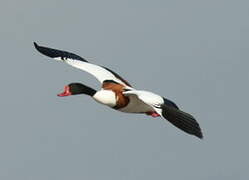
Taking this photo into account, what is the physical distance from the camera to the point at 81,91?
26.5m

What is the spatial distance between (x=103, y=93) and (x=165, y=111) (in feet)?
10.5

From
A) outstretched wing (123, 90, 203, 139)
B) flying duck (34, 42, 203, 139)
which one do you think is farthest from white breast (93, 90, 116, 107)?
outstretched wing (123, 90, 203, 139)

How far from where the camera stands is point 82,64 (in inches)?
1136

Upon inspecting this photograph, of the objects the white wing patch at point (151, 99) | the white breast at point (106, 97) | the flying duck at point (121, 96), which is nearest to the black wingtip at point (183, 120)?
the flying duck at point (121, 96)

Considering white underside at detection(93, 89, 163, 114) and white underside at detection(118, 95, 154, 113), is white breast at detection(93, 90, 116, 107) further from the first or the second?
white underside at detection(118, 95, 154, 113)

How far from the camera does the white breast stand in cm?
2600

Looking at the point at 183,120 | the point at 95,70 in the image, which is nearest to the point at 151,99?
the point at 183,120

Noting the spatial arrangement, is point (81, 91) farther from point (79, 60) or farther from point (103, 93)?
point (79, 60)

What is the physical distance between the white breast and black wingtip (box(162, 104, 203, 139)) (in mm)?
2772

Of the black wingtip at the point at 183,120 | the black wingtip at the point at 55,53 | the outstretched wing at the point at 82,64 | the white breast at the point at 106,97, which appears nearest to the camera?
the black wingtip at the point at 183,120

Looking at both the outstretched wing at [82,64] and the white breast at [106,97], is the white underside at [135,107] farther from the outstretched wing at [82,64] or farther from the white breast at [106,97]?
the outstretched wing at [82,64]

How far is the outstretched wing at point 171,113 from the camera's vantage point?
875 inches

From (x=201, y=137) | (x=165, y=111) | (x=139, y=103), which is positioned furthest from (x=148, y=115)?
(x=201, y=137)

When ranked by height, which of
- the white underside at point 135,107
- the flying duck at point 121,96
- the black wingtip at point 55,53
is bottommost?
the white underside at point 135,107
